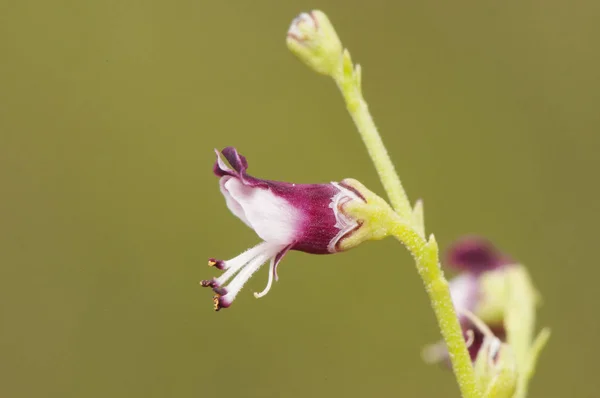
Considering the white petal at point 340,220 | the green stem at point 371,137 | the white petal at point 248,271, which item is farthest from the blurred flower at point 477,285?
the white petal at point 248,271

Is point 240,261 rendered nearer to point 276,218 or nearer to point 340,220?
point 276,218

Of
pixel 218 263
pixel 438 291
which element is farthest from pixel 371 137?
pixel 218 263

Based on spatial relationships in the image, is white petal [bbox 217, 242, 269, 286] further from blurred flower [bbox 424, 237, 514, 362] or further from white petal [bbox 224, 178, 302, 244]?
blurred flower [bbox 424, 237, 514, 362]

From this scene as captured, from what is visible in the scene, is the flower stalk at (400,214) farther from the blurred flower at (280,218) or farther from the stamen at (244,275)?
the stamen at (244,275)

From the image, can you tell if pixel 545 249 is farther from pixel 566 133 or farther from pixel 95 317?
pixel 95 317

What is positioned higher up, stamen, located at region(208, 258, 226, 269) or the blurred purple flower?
stamen, located at region(208, 258, 226, 269)

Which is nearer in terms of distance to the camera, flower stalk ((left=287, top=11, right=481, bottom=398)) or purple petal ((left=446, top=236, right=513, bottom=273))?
flower stalk ((left=287, top=11, right=481, bottom=398))

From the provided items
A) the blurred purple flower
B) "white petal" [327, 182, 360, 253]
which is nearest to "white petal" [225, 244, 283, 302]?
"white petal" [327, 182, 360, 253]
